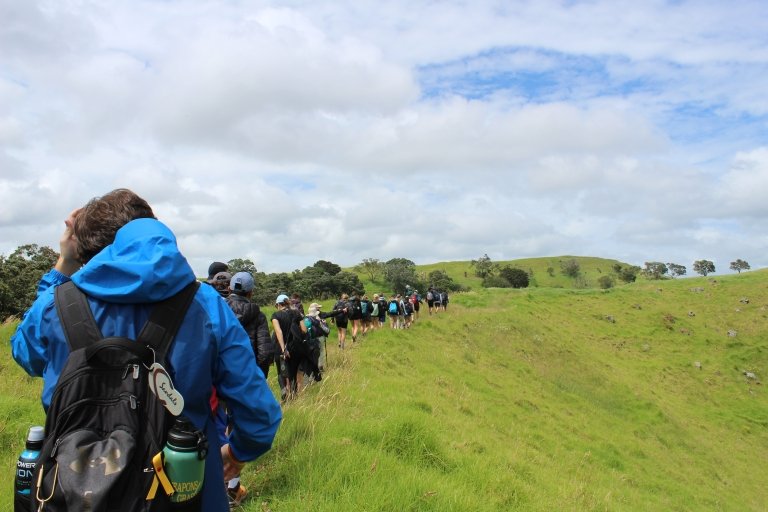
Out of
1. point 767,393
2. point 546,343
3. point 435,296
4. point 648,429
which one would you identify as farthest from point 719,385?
point 435,296

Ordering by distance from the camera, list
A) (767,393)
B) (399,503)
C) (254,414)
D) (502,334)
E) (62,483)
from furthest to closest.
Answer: (767,393), (502,334), (399,503), (254,414), (62,483)

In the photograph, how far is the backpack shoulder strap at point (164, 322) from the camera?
6.87 feet

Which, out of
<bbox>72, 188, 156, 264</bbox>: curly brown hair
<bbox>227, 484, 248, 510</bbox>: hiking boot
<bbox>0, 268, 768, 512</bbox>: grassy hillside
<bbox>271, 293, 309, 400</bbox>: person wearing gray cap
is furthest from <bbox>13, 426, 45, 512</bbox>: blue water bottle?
<bbox>271, 293, 309, 400</bbox>: person wearing gray cap

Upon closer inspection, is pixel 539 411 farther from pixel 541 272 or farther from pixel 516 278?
pixel 541 272

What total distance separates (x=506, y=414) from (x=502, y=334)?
47.5 feet

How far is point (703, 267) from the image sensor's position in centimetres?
9362

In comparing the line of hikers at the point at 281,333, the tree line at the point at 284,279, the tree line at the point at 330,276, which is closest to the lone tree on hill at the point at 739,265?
the tree line at the point at 330,276

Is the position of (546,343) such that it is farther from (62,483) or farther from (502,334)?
(62,483)

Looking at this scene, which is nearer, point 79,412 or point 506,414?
point 79,412

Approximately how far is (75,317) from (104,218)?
51 cm

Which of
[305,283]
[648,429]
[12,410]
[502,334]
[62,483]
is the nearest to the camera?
[62,483]

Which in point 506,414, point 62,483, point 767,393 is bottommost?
point 767,393

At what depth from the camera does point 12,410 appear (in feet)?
20.7

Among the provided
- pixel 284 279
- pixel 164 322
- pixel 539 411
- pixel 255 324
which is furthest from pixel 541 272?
pixel 164 322
